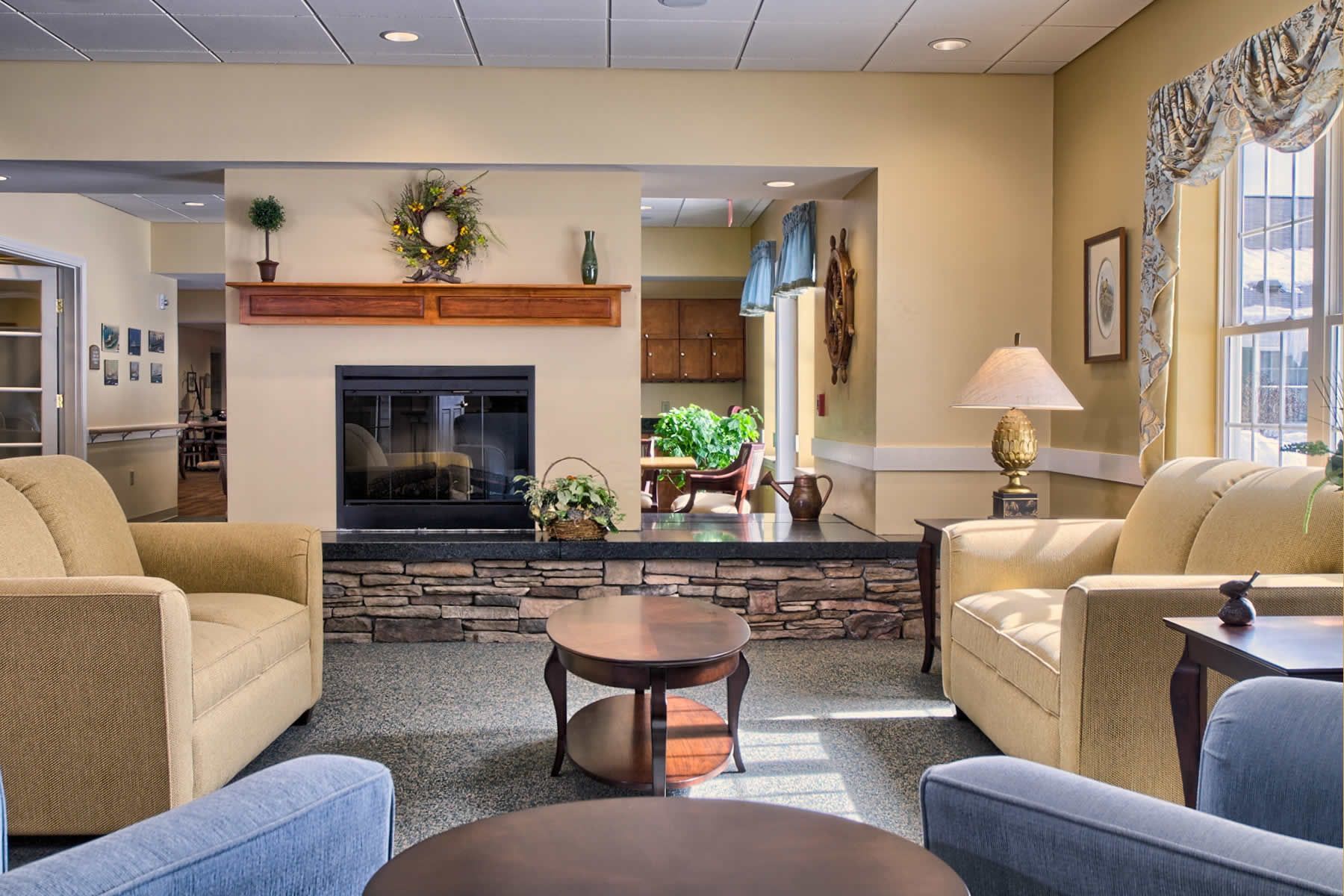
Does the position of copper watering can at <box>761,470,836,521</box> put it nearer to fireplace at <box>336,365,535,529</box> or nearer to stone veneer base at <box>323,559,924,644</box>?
stone veneer base at <box>323,559,924,644</box>

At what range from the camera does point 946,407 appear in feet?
16.3

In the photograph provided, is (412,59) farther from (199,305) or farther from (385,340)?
(199,305)

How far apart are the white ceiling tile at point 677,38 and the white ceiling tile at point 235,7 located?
50.5 inches

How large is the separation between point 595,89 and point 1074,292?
2432 mm

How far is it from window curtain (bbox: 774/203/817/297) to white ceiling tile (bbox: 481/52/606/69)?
1.97 m

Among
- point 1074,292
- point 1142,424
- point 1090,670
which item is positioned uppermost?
point 1074,292

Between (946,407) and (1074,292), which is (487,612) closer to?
(946,407)

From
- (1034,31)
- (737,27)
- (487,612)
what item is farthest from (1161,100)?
(487,612)

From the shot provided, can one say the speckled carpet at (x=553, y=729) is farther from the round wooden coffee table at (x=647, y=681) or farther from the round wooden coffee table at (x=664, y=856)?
the round wooden coffee table at (x=664, y=856)

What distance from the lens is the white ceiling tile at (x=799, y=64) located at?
468 cm

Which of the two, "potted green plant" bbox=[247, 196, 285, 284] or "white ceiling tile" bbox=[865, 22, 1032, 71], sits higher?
"white ceiling tile" bbox=[865, 22, 1032, 71]

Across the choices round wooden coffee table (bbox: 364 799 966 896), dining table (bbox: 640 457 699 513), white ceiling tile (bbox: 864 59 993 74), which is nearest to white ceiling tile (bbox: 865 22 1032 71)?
white ceiling tile (bbox: 864 59 993 74)

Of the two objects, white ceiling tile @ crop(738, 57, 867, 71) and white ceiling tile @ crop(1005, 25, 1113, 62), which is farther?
white ceiling tile @ crop(738, 57, 867, 71)

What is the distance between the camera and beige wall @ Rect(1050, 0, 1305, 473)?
3.71 m
